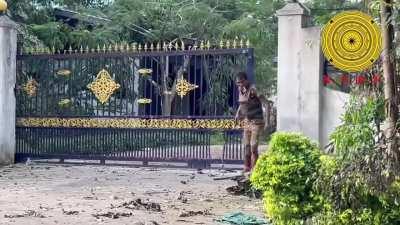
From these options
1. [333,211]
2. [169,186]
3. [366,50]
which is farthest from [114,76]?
[333,211]

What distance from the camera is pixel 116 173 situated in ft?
37.1

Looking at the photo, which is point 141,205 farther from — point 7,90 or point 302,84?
point 7,90

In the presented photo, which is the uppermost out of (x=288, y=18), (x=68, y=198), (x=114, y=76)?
(x=288, y=18)

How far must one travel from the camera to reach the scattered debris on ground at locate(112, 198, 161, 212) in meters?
7.59

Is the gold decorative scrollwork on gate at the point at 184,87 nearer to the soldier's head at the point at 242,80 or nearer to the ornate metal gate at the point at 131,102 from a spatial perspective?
the ornate metal gate at the point at 131,102

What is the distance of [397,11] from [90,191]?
18.9 ft

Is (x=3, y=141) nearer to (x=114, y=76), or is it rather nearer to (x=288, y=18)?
(x=114, y=76)

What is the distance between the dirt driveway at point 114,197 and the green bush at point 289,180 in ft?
5.81

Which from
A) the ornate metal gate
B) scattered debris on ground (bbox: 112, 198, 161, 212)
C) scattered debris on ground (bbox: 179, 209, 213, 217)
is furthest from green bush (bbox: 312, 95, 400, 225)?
the ornate metal gate

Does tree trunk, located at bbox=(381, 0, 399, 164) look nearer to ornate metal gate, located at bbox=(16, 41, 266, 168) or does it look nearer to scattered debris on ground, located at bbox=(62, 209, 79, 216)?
scattered debris on ground, located at bbox=(62, 209, 79, 216)

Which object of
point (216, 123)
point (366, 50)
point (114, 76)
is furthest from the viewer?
point (114, 76)

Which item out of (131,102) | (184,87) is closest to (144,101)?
(131,102)

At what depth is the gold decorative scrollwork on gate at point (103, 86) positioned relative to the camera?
11828 millimetres

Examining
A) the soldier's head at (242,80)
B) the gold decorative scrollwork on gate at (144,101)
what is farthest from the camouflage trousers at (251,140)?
the gold decorative scrollwork on gate at (144,101)
